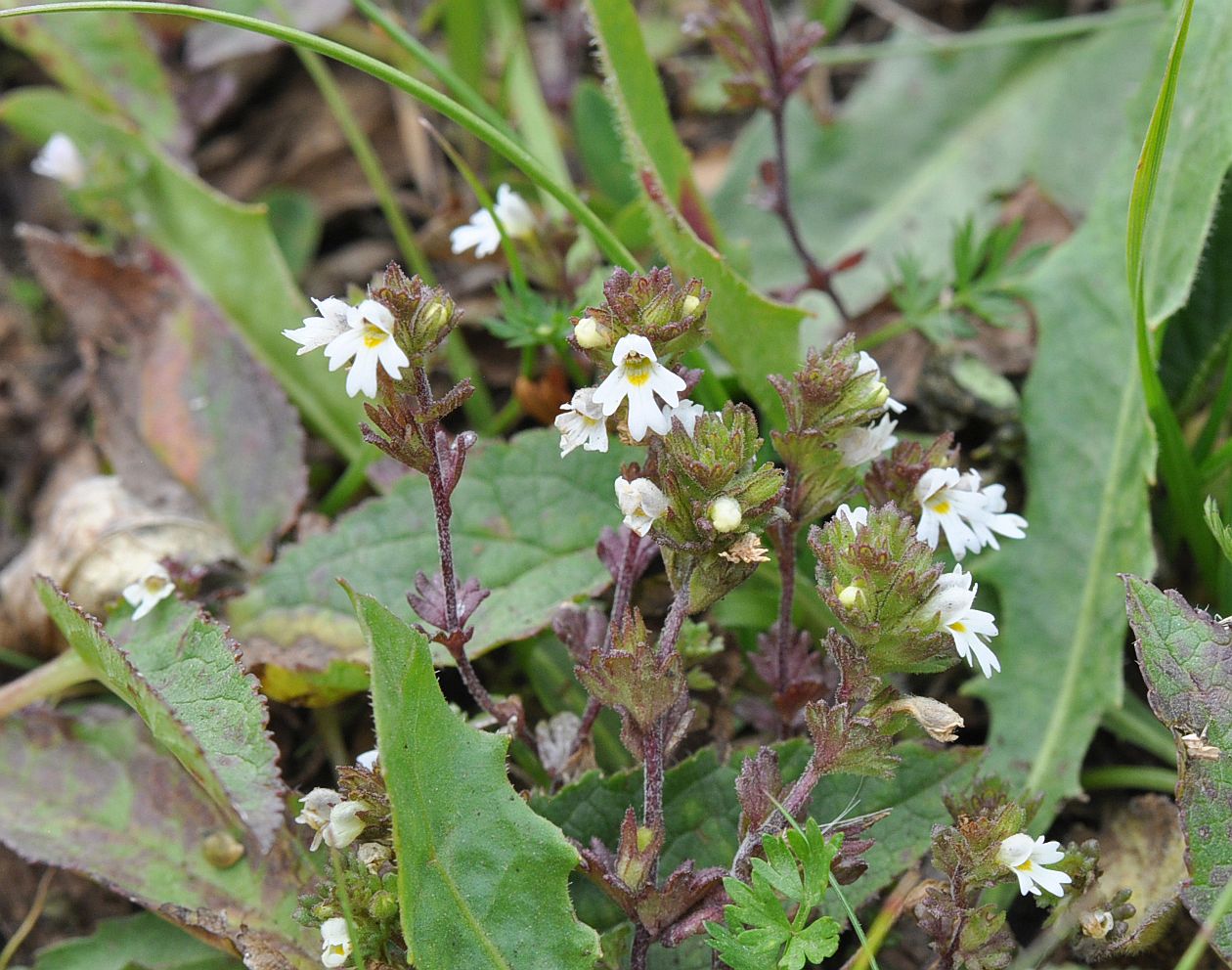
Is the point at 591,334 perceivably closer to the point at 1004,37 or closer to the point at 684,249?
the point at 684,249

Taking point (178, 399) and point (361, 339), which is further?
point (178, 399)

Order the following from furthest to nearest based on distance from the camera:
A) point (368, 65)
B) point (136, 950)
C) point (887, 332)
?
1. point (887, 332)
2. point (136, 950)
3. point (368, 65)

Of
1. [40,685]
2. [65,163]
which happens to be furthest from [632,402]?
[65,163]

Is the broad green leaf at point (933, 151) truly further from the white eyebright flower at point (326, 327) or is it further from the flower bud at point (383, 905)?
the flower bud at point (383, 905)

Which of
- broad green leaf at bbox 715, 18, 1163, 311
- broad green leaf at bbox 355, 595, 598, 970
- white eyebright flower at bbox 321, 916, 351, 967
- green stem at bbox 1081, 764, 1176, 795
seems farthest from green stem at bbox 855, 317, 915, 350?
white eyebright flower at bbox 321, 916, 351, 967

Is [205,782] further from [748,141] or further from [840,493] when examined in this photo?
[748,141]

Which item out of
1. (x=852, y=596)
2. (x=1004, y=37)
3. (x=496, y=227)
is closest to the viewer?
(x=852, y=596)

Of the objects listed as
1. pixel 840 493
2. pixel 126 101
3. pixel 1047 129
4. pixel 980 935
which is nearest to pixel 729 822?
pixel 980 935
